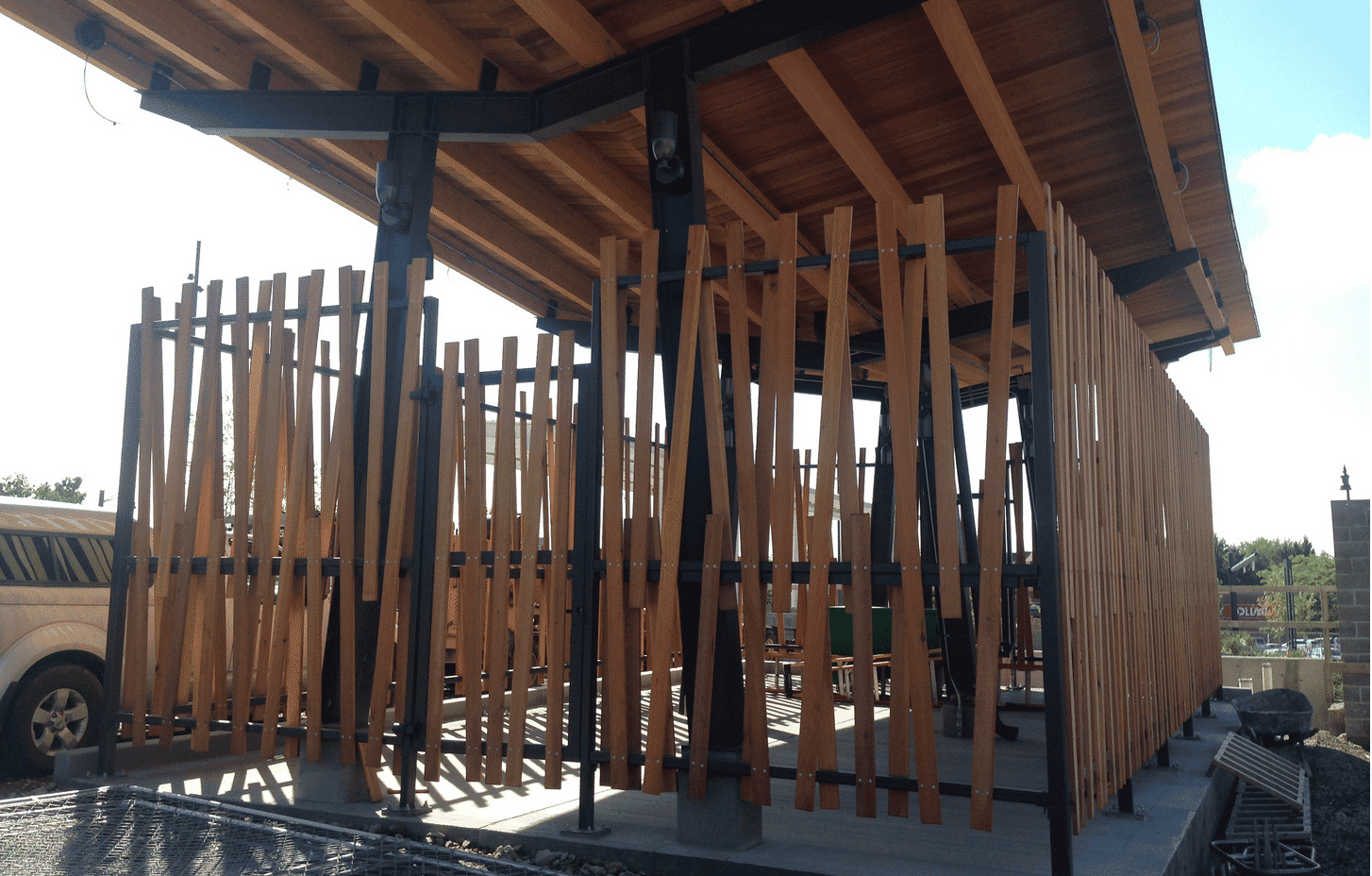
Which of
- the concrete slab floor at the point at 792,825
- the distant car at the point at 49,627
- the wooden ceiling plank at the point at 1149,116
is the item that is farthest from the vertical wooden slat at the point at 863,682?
Answer: the distant car at the point at 49,627

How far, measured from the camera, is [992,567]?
338 centimetres

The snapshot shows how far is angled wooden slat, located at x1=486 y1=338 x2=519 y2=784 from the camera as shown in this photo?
4336 mm

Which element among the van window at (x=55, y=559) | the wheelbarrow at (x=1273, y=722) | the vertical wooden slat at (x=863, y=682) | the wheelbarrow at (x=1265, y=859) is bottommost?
the wheelbarrow at (x=1265, y=859)

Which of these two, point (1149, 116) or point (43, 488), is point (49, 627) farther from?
point (43, 488)

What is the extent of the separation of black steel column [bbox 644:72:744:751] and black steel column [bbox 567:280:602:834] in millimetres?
321

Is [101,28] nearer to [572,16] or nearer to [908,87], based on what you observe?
[572,16]

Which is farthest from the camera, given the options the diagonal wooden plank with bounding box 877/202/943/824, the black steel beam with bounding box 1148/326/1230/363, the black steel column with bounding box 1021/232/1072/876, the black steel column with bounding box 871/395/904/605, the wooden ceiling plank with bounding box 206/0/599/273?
the black steel beam with bounding box 1148/326/1230/363

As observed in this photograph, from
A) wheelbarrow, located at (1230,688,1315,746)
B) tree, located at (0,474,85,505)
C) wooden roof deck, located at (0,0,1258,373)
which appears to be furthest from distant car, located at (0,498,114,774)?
tree, located at (0,474,85,505)

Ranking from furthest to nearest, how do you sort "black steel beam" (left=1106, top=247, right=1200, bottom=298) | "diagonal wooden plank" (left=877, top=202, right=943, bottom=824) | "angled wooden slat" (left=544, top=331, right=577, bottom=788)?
"black steel beam" (left=1106, top=247, right=1200, bottom=298) → "angled wooden slat" (left=544, top=331, right=577, bottom=788) → "diagonal wooden plank" (left=877, top=202, right=943, bottom=824)

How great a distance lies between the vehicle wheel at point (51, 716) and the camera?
6.07m

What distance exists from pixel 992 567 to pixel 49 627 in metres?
6.07

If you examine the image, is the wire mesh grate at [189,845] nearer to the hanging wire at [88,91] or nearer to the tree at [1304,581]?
the hanging wire at [88,91]

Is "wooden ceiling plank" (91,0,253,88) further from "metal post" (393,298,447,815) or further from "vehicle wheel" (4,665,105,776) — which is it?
"vehicle wheel" (4,665,105,776)

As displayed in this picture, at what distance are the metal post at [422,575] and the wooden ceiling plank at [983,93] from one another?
2849 mm
